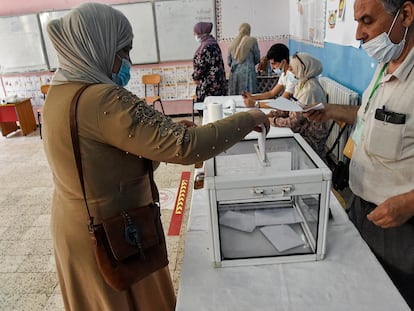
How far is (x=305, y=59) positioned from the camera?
8.53 ft

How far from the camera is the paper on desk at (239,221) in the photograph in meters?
1.10

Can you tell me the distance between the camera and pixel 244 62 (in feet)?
13.3

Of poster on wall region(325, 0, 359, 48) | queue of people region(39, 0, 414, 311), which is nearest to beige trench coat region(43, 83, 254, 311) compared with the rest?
queue of people region(39, 0, 414, 311)

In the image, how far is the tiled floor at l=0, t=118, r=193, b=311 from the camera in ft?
6.39

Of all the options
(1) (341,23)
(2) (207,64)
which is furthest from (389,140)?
(2) (207,64)

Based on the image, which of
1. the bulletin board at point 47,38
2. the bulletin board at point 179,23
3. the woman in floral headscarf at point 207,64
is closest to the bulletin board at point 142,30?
the bulletin board at point 179,23

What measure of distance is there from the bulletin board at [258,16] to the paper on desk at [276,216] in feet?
15.4

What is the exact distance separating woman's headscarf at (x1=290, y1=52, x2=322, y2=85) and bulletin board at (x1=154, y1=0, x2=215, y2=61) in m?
3.07

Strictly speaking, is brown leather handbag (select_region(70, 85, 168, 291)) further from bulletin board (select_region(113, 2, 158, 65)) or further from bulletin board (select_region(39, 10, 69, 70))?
bulletin board (select_region(39, 10, 69, 70))

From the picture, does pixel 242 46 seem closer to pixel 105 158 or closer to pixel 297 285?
pixel 105 158

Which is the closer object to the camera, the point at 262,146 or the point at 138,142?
the point at 138,142

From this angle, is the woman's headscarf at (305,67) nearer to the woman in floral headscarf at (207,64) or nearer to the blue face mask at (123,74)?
the woman in floral headscarf at (207,64)

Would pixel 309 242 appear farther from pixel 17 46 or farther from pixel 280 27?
pixel 17 46

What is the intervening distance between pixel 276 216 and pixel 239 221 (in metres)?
0.13
